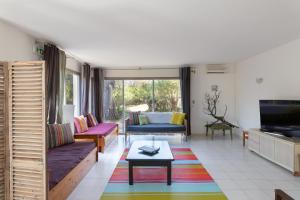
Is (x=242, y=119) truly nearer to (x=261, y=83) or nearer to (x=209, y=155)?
(x=261, y=83)

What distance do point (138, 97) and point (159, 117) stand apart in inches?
44.1

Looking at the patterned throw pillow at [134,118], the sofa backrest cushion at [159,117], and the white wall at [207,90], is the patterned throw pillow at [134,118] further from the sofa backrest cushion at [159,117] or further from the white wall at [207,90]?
the white wall at [207,90]

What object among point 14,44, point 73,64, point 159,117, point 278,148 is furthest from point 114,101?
point 278,148

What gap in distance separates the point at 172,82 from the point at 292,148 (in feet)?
14.6

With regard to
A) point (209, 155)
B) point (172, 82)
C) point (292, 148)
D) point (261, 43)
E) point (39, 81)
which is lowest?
point (209, 155)

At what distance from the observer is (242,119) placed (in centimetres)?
668

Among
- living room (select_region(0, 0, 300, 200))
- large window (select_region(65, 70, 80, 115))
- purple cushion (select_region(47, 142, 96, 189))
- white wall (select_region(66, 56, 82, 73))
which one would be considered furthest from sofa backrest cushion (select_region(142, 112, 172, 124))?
purple cushion (select_region(47, 142, 96, 189))

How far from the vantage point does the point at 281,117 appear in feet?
13.6

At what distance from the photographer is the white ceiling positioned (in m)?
2.60

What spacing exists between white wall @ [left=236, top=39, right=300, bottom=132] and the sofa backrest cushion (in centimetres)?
219

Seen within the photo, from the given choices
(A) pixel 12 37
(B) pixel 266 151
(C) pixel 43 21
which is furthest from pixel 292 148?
(A) pixel 12 37

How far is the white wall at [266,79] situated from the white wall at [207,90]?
0.23 meters

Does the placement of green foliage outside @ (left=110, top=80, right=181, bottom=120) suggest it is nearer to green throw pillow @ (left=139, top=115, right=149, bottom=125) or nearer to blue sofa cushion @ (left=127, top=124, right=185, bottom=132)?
green throw pillow @ (left=139, top=115, right=149, bottom=125)

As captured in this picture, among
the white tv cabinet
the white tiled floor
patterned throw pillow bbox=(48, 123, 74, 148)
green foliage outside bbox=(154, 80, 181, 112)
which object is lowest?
the white tiled floor
